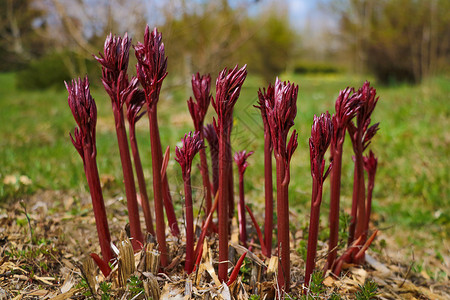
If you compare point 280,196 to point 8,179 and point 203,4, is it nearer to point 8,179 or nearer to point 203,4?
point 8,179

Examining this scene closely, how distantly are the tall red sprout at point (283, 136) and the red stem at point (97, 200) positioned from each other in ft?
2.09

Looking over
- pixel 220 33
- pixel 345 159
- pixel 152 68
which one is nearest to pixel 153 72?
pixel 152 68

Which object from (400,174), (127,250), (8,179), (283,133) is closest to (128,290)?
(127,250)

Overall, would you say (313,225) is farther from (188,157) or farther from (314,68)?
(314,68)

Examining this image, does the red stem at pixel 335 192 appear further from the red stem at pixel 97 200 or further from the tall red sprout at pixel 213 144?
the red stem at pixel 97 200

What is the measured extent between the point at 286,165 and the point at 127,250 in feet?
2.13

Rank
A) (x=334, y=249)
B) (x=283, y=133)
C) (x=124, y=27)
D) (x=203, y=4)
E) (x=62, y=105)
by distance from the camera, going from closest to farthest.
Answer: (x=283, y=133) → (x=334, y=249) → (x=124, y=27) → (x=203, y=4) → (x=62, y=105)

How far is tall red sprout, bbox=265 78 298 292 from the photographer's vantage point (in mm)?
1160

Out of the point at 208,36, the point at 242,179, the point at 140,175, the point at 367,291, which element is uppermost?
the point at 208,36

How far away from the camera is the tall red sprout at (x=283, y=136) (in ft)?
3.81

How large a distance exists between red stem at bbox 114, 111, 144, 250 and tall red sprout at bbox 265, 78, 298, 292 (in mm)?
515

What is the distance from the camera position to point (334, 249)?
1490mm

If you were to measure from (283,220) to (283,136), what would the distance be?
0.98 ft

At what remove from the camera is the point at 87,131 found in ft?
4.12
